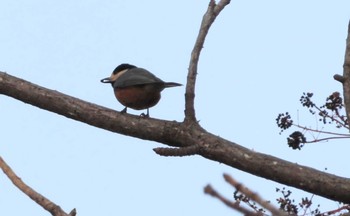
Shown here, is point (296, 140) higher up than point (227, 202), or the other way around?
point (296, 140)

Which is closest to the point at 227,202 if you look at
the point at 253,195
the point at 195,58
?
the point at 253,195

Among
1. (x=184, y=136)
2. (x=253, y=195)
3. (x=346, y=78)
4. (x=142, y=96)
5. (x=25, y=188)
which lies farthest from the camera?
(x=142, y=96)

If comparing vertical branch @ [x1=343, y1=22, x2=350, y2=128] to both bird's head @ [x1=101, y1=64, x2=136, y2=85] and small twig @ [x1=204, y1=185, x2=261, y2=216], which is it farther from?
bird's head @ [x1=101, y1=64, x2=136, y2=85]

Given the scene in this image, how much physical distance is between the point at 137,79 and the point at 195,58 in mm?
2369

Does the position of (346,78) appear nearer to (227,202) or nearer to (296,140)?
(296,140)

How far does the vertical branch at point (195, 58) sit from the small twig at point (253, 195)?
2.22 m

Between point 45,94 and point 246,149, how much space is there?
118 centimetres

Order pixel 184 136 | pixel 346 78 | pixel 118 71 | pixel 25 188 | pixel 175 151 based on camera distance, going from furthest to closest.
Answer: pixel 118 71 → pixel 184 136 → pixel 346 78 → pixel 175 151 → pixel 25 188

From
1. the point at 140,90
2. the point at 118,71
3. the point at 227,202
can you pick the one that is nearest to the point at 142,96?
the point at 140,90

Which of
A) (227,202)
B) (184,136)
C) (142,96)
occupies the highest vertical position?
(142,96)

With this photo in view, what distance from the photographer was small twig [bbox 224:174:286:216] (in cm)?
105

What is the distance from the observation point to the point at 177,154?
273 centimetres

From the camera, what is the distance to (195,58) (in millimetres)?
3387

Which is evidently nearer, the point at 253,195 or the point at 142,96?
the point at 253,195
